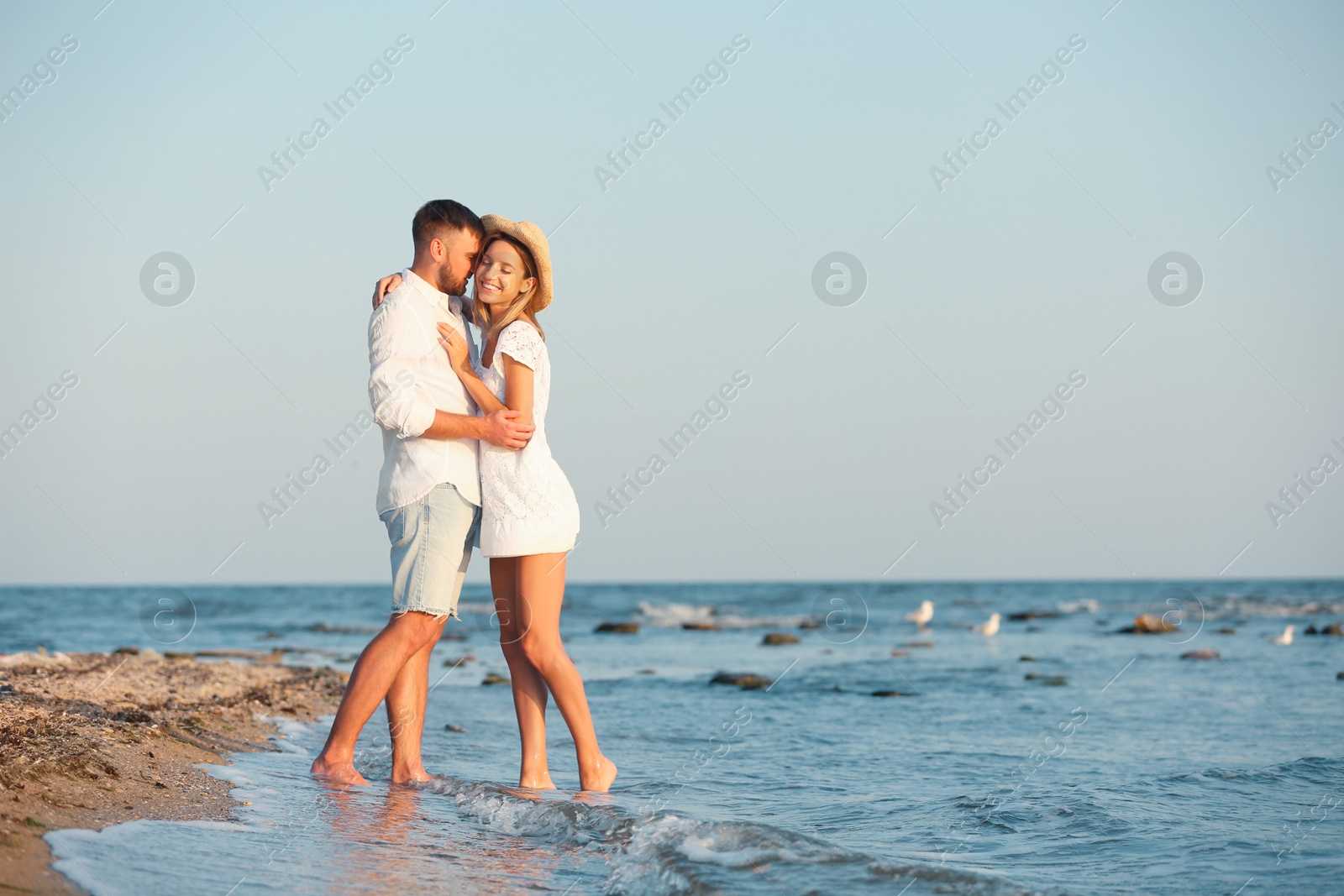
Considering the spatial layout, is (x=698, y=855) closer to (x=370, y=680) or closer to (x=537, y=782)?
(x=537, y=782)

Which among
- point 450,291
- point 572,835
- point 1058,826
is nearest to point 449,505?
point 450,291

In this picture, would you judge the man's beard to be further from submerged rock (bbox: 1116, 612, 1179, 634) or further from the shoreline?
submerged rock (bbox: 1116, 612, 1179, 634)

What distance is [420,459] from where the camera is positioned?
171 inches

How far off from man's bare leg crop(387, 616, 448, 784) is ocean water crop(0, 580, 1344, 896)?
6.9 inches

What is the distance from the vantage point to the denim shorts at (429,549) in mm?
4328

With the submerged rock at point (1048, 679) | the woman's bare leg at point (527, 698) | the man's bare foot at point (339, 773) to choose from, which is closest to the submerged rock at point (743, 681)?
the submerged rock at point (1048, 679)

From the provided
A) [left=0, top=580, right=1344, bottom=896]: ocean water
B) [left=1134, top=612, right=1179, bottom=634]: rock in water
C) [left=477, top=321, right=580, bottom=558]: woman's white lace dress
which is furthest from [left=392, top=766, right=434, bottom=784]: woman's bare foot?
[left=1134, top=612, right=1179, bottom=634]: rock in water

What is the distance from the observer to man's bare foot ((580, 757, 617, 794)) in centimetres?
455

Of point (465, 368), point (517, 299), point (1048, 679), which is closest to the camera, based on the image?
point (465, 368)

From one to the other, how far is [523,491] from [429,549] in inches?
17.8

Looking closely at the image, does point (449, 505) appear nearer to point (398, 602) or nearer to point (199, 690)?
point (398, 602)

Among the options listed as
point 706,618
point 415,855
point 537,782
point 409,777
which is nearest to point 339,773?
point 409,777

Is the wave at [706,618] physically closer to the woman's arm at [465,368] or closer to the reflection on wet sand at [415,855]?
the woman's arm at [465,368]

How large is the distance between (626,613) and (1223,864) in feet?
107
